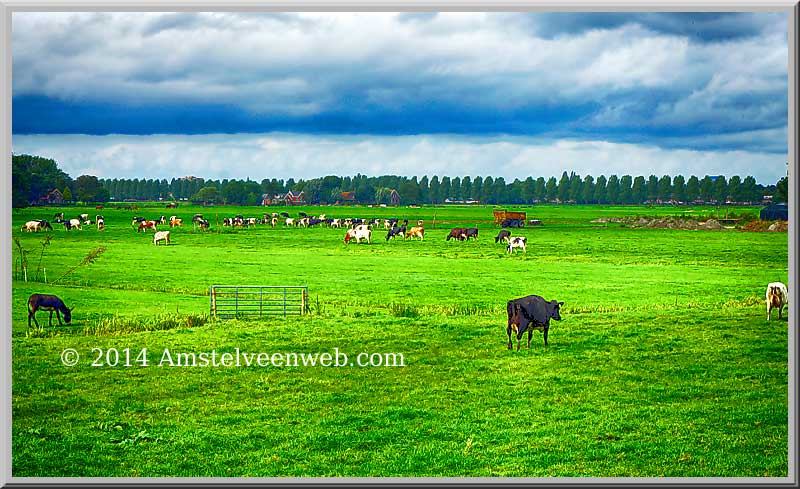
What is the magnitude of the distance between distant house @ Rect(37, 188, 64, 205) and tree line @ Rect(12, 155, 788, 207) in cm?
6

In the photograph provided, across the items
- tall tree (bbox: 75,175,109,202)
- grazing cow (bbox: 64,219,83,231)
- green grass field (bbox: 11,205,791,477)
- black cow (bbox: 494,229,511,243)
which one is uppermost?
tall tree (bbox: 75,175,109,202)

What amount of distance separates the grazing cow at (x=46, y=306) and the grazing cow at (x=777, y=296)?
243 inches

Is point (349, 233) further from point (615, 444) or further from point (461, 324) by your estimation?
point (615, 444)

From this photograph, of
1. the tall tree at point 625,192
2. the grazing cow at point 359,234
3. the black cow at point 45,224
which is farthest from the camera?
the grazing cow at point 359,234

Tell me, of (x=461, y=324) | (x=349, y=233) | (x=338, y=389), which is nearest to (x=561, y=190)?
(x=461, y=324)

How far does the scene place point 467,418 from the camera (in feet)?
22.9

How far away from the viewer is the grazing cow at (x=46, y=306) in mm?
7242

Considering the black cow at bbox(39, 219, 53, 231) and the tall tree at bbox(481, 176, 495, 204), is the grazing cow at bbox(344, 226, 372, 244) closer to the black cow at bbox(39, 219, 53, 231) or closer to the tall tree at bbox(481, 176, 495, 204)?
the tall tree at bbox(481, 176, 495, 204)

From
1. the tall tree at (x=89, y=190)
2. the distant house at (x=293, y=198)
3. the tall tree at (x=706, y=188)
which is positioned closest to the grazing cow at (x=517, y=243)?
the tall tree at (x=706, y=188)

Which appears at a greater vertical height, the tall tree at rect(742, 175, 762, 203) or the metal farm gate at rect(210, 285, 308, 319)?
the tall tree at rect(742, 175, 762, 203)

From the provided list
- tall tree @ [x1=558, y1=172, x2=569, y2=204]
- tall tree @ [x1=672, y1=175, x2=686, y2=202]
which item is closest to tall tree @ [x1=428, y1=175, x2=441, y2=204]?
tall tree @ [x1=558, y1=172, x2=569, y2=204]

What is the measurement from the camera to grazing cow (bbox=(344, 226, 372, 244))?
8.33m

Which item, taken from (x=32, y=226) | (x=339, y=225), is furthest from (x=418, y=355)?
(x=32, y=226)

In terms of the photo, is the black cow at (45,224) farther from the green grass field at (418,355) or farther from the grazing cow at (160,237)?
the grazing cow at (160,237)
